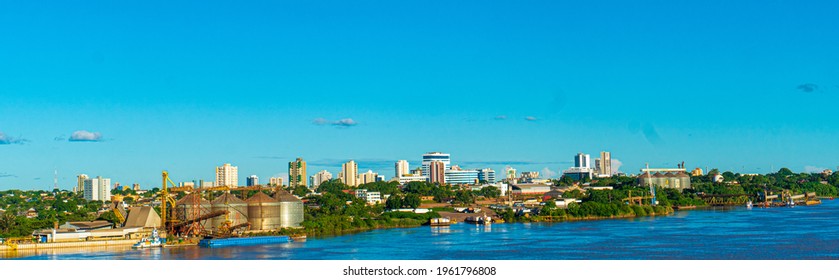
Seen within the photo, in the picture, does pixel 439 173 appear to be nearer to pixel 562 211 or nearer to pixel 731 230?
pixel 562 211

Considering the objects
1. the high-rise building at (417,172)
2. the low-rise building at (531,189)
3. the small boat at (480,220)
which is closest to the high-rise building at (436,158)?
the high-rise building at (417,172)

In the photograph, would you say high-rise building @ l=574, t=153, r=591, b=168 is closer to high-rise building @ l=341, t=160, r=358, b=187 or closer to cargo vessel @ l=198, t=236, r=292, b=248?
high-rise building @ l=341, t=160, r=358, b=187

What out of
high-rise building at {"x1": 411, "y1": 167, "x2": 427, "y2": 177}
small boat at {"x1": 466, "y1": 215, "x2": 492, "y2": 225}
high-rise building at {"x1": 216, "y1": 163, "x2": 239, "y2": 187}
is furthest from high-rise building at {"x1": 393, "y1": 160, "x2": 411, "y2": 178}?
small boat at {"x1": 466, "y1": 215, "x2": 492, "y2": 225}

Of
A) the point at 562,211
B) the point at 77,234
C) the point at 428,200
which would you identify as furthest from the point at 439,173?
the point at 77,234

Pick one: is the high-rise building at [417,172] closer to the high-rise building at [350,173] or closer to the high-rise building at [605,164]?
the high-rise building at [350,173]

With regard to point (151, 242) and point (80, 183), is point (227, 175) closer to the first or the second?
point (80, 183)

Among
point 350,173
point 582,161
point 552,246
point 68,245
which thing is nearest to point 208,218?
point 68,245
